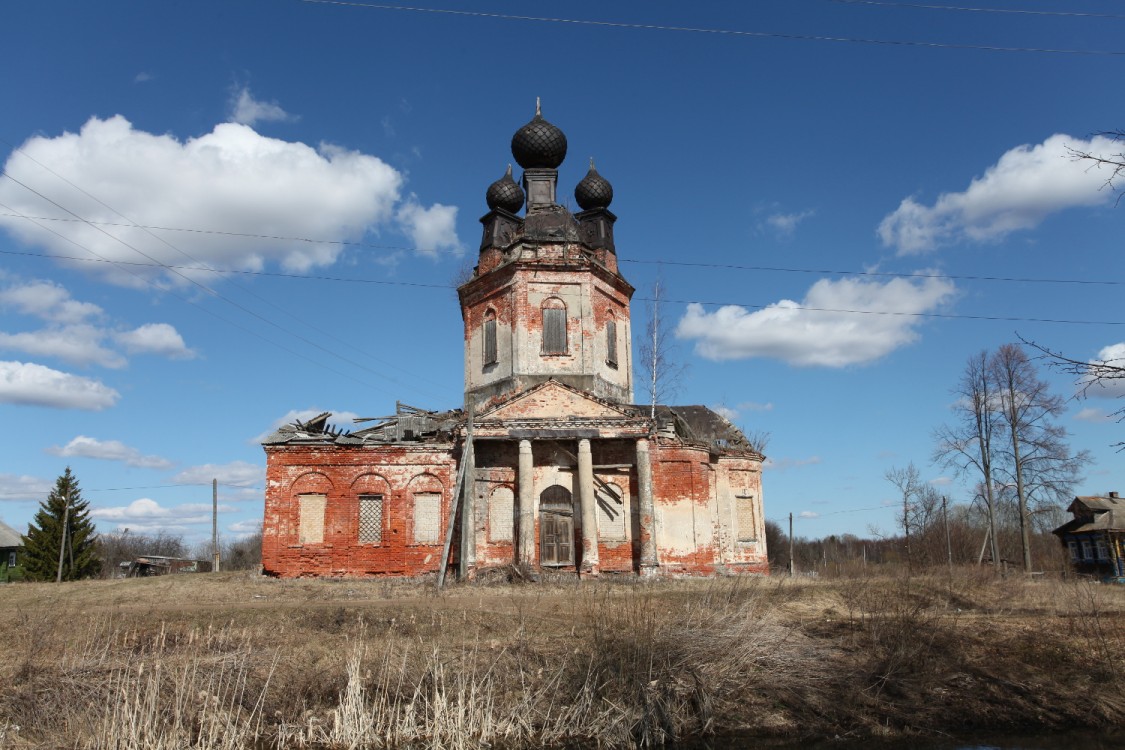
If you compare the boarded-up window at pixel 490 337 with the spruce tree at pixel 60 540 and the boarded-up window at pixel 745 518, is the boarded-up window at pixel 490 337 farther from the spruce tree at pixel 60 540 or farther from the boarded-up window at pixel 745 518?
the spruce tree at pixel 60 540

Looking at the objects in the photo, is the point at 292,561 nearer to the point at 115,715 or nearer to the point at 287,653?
the point at 287,653

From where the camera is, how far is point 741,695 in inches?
422

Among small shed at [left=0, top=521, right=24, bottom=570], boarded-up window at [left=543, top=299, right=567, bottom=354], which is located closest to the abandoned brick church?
boarded-up window at [left=543, top=299, right=567, bottom=354]

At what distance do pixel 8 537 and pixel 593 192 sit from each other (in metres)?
43.7

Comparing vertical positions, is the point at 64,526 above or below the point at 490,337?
below

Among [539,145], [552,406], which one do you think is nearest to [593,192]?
[539,145]

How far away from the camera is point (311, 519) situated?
24.0 meters

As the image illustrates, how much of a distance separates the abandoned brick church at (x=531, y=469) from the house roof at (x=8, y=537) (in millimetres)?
34798

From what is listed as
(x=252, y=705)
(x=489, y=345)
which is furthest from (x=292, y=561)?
(x=252, y=705)

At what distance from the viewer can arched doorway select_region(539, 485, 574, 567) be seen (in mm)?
23781

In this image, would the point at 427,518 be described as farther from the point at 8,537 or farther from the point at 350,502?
the point at 8,537

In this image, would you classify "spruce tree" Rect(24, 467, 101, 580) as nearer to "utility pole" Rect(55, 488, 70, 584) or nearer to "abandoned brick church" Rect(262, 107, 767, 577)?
"utility pole" Rect(55, 488, 70, 584)

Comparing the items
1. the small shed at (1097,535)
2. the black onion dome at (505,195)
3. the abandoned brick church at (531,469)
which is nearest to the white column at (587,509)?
the abandoned brick church at (531,469)

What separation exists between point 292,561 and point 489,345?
922 cm
